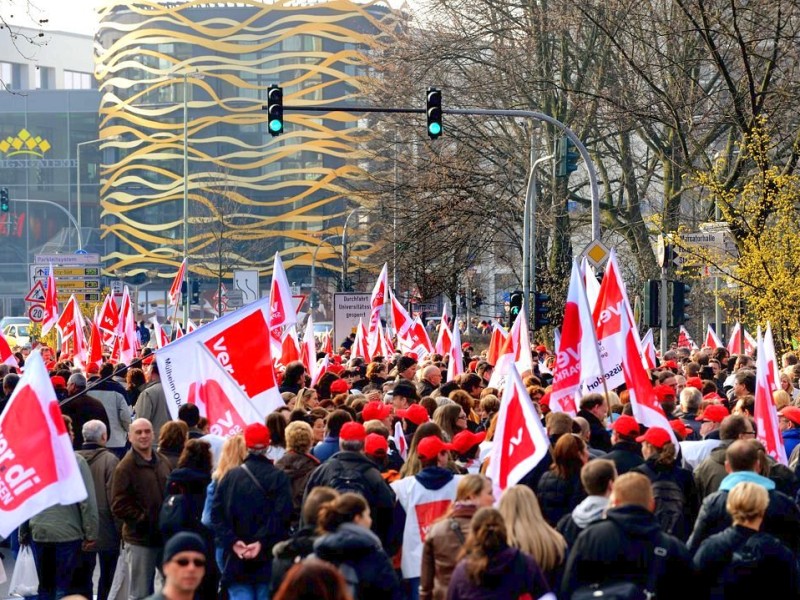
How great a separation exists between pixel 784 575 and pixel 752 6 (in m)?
18.2

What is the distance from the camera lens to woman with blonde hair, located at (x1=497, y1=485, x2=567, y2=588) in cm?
678

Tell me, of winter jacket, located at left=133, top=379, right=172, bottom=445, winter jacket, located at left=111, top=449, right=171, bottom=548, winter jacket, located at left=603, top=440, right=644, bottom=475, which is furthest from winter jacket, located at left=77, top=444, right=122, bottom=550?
winter jacket, located at left=133, top=379, right=172, bottom=445

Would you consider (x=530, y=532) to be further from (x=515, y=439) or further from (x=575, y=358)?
(x=575, y=358)

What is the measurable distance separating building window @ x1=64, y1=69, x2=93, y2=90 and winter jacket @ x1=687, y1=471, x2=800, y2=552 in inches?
4245

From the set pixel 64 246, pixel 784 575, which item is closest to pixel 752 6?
pixel 784 575

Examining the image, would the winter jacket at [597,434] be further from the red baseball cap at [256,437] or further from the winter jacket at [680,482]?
the red baseball cap at [256,437]

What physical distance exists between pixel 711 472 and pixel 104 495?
13.5 ft

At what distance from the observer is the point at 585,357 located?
11.7 m

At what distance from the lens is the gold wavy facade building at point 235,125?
333 ft

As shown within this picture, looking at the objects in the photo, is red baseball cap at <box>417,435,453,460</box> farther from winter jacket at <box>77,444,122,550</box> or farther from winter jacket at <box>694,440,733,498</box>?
winter jacket at <box>77,444,122,550</box>

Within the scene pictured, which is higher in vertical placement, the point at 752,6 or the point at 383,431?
the point at 752,6

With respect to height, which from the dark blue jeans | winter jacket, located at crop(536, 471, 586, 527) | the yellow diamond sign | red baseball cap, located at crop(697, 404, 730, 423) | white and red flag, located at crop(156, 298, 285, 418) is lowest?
the dark blue jeans

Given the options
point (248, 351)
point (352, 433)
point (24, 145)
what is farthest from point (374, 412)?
point (24, 145)

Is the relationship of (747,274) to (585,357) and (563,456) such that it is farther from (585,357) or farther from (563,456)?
(563,456)
